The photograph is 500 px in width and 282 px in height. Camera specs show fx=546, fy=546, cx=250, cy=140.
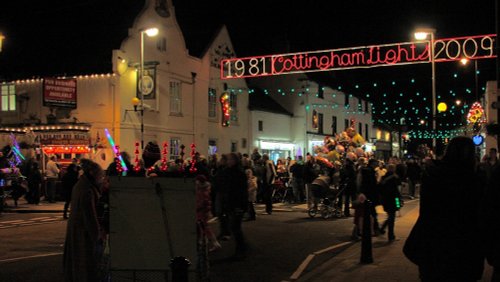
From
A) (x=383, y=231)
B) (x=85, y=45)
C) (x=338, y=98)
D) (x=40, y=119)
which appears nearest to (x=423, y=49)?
(x=383, y=231)

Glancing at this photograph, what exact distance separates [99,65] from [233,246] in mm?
16021

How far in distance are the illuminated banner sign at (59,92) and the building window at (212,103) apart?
9456 mm

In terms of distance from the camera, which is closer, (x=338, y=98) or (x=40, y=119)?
(x=40, y=119)

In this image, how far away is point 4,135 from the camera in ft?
73.6

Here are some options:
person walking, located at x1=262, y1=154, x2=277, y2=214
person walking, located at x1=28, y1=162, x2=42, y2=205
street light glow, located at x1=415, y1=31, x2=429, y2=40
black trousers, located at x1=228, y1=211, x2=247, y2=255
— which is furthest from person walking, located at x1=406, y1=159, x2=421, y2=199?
black trousers, located at x1=228, y1=211, x2=247, y2=255

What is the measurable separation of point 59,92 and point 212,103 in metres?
10.6

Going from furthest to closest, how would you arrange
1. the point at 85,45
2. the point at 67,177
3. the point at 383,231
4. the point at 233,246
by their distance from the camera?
the point at 85,45 < the point at 67,177 < the point at 383,231 < the point at 233,246

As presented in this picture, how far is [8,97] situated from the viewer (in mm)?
26469

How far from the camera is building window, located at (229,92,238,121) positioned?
33906mm

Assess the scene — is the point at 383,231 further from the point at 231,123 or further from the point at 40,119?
the point at 231,123

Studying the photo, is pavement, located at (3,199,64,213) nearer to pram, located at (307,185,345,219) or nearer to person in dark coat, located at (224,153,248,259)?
A: pram, located at (307,185,345,219)

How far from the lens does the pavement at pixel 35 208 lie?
18.6m

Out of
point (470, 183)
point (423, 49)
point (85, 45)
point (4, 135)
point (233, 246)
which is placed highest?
point (85, 45)

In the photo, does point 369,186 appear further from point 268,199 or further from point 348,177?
point 268,199
